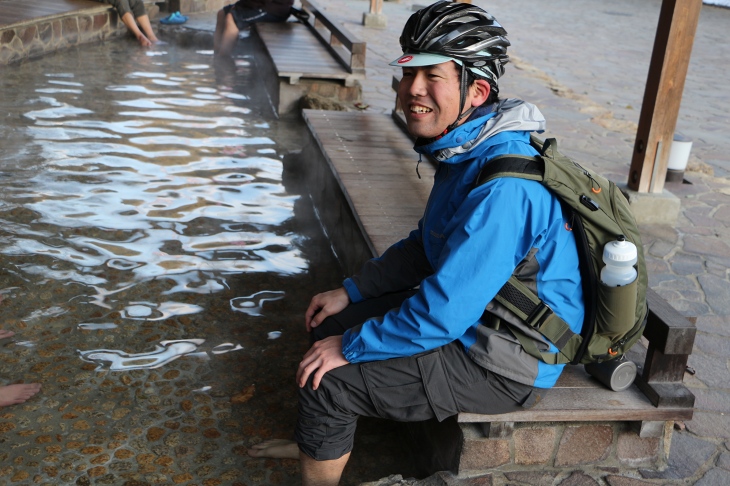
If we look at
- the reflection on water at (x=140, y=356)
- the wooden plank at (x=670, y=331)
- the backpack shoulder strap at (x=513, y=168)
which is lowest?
the reflection on water at (x=140, y=356)

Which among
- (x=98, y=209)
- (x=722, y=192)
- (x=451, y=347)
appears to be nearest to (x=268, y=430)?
(x=451, y=347)

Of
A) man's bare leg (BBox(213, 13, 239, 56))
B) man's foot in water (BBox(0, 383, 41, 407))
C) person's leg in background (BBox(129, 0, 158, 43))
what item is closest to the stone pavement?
man's bare leg (BBox(213, 13, 239, 56))

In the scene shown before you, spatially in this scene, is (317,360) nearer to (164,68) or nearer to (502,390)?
(502,390)

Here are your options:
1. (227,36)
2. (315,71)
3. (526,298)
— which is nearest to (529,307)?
(526,298)

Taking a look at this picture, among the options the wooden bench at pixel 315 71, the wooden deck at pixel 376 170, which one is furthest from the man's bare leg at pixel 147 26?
the wooden deck at pixel 376 170

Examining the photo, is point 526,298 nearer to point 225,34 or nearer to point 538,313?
point 538,313

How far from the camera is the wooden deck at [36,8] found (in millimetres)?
9852

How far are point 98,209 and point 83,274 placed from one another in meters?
1.07

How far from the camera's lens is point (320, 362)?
2.62 m

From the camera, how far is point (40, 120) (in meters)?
7.55

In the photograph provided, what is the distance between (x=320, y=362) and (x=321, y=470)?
417 mm

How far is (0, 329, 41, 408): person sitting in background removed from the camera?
3461 millimetres

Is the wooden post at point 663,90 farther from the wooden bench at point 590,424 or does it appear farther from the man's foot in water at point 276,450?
the man's foot in water at point 276,450

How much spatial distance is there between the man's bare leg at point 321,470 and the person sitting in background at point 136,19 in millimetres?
9876
